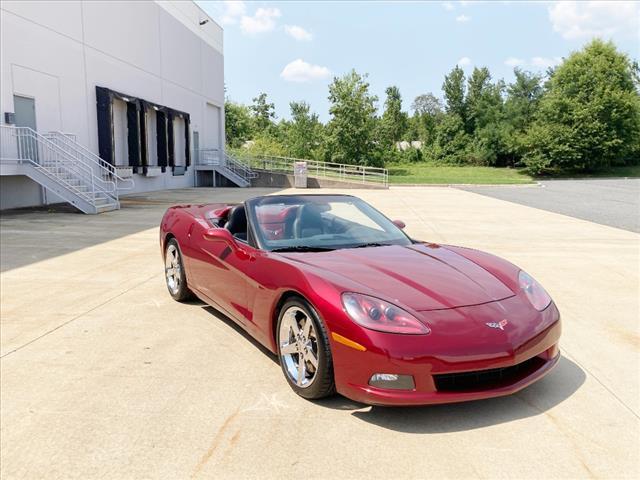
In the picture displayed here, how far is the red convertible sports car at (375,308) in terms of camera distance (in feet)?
9.14

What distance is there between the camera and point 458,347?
2.78 meters

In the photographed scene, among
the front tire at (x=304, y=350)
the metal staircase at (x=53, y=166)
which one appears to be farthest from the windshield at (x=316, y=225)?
the metal staircase at (x=53, y=166)

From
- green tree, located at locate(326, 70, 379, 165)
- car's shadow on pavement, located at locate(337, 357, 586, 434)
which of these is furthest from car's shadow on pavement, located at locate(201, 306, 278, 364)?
green tree, located at locate(326, 70, 379, 165)

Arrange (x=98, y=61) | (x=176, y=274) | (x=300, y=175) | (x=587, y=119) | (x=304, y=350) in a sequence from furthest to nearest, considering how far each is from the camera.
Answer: (x=587, y=119) < (x=300, y=175) < (x=98, y=61) < (x=176, y=274) < (x=304, y=350)

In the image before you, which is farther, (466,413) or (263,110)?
(263,110)

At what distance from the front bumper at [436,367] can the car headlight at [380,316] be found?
0.06 m

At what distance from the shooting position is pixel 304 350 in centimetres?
324

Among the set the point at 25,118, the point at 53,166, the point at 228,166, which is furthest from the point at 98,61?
the point at 228,166

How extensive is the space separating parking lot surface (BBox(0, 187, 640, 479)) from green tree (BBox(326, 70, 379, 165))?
4411 cm

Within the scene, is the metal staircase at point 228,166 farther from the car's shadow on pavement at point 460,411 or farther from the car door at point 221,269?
the car's shadow on pavement at point 460,411

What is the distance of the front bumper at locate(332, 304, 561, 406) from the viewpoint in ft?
9.04

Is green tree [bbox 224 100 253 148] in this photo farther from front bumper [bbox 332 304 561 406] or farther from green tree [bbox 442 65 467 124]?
front bumper [bbox 332 304 561 406]

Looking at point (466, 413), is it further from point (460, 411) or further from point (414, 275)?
point (414, 275)

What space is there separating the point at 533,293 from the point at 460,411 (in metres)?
0.97
